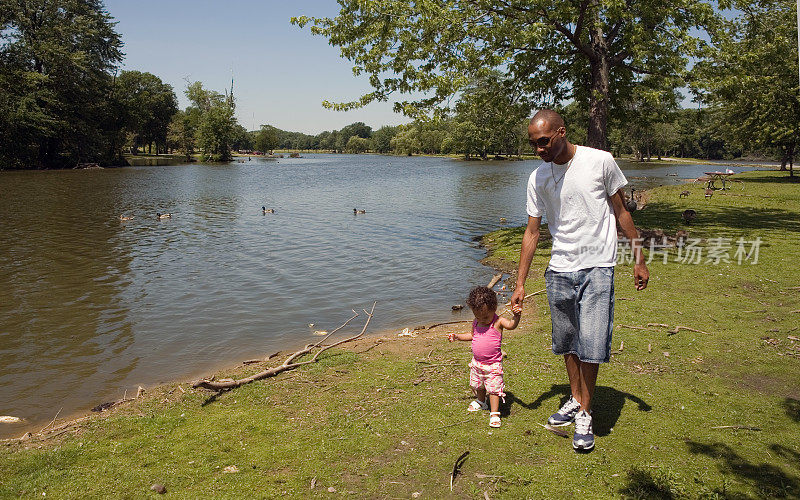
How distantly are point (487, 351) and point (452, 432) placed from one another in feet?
2.88

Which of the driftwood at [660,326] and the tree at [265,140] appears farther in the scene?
the tree at [265,140]

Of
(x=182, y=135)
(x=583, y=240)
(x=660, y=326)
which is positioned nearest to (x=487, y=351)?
(x=583, y=240)

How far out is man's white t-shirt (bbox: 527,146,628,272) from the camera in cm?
435

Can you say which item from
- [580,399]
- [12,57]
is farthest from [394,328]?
[12,57]

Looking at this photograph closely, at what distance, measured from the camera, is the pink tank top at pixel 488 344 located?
5.29 m

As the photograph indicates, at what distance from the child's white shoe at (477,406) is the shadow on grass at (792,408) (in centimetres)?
301

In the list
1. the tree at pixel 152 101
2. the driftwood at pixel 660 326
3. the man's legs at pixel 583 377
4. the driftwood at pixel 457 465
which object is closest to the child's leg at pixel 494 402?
the driftwood at pixel 457 465

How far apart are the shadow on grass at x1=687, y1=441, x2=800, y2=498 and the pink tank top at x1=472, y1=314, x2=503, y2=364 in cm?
189

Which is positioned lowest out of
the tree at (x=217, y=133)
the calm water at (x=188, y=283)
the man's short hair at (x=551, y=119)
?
the calm water at (x=188, y=283)

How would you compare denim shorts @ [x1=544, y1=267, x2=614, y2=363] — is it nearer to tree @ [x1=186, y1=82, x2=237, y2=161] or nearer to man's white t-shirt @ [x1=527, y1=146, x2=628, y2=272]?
man's white t-shirt @ [x1=527, y1=146, x2=628, y2=272]

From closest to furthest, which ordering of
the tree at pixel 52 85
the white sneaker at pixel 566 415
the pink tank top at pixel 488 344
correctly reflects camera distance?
the white sneaker at pixel 566 415
the pink tank top at pixel 488 344
the tree at pixel 52 85

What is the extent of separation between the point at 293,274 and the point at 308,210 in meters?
17.5

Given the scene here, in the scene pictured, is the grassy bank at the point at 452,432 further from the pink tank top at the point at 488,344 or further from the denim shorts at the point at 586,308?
the denim shorts at the point at 586,308

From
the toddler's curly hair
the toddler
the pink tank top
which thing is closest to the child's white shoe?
the toddler
